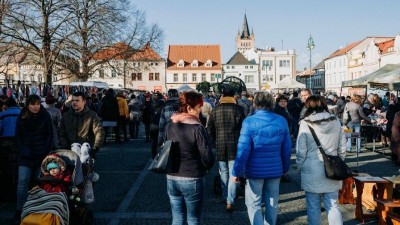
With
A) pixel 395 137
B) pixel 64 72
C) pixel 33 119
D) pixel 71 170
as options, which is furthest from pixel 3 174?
pixel 64 72

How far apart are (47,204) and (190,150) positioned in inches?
72.4

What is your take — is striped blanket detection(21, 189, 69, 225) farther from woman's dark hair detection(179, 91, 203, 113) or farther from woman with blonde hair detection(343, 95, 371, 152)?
woman with blonde hair detection(343, 95, 371, 152)

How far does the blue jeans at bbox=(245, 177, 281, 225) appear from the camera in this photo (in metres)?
5.15

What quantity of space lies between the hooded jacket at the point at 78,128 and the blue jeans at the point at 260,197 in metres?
2.48

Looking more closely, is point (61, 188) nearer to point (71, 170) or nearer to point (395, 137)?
point (71, 170)

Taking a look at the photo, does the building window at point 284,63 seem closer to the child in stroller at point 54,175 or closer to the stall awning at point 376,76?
the stall awning at point 376,76

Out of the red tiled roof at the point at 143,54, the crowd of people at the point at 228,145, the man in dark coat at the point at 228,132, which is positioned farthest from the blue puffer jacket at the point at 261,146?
the red tiled roof at the point at 143,54

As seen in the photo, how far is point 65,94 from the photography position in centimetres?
2203

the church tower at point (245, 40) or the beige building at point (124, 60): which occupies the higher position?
the church tower at point (245, 40)

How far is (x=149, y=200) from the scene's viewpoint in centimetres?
772

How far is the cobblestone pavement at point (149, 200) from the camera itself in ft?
21.5

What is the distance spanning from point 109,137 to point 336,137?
1469 centimetres

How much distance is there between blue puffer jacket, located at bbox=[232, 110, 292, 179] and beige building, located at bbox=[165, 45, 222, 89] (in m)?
87.1

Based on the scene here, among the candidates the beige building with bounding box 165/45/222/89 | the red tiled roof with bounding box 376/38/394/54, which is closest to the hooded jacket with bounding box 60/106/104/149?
the red tiled roof with bounding box 376/38/394/54
